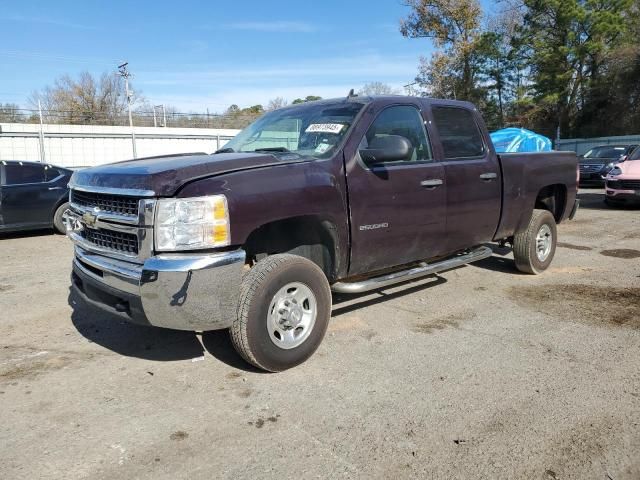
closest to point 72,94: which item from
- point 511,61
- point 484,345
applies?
point 511,61

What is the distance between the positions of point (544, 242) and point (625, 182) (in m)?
7.37

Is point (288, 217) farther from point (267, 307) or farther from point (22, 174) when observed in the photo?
point (22, 174)

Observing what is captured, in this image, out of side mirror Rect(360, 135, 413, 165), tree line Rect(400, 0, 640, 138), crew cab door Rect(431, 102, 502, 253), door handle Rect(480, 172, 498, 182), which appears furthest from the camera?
tree line Rect(400, 0, 640, 138)

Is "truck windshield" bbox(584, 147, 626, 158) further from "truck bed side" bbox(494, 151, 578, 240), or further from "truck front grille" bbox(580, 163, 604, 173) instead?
"truck bed side" bbox(494, 151, 578, 240)

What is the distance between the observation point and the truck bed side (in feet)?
18.5

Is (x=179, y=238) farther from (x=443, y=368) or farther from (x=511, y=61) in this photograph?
(x=511, y=61)

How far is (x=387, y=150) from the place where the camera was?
13.2ft

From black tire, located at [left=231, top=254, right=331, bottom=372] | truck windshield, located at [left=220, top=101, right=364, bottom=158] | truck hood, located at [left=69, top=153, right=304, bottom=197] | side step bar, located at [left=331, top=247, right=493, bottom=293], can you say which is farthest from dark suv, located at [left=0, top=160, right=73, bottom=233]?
black tire, located at [left=231, top=254, right=331, bottom=372]

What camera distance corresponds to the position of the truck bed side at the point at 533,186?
5.62 m

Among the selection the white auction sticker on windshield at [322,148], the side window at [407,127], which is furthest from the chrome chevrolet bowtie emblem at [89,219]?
the side window at [407,127]

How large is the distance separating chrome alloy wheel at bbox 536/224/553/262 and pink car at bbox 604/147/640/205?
7.15 metres

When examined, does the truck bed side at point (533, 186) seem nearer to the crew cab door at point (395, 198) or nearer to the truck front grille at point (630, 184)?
the crew cab door at point (395, 198)

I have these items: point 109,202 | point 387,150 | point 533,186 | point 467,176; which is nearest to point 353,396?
point 387,150

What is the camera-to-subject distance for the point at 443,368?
3785 millimetres
